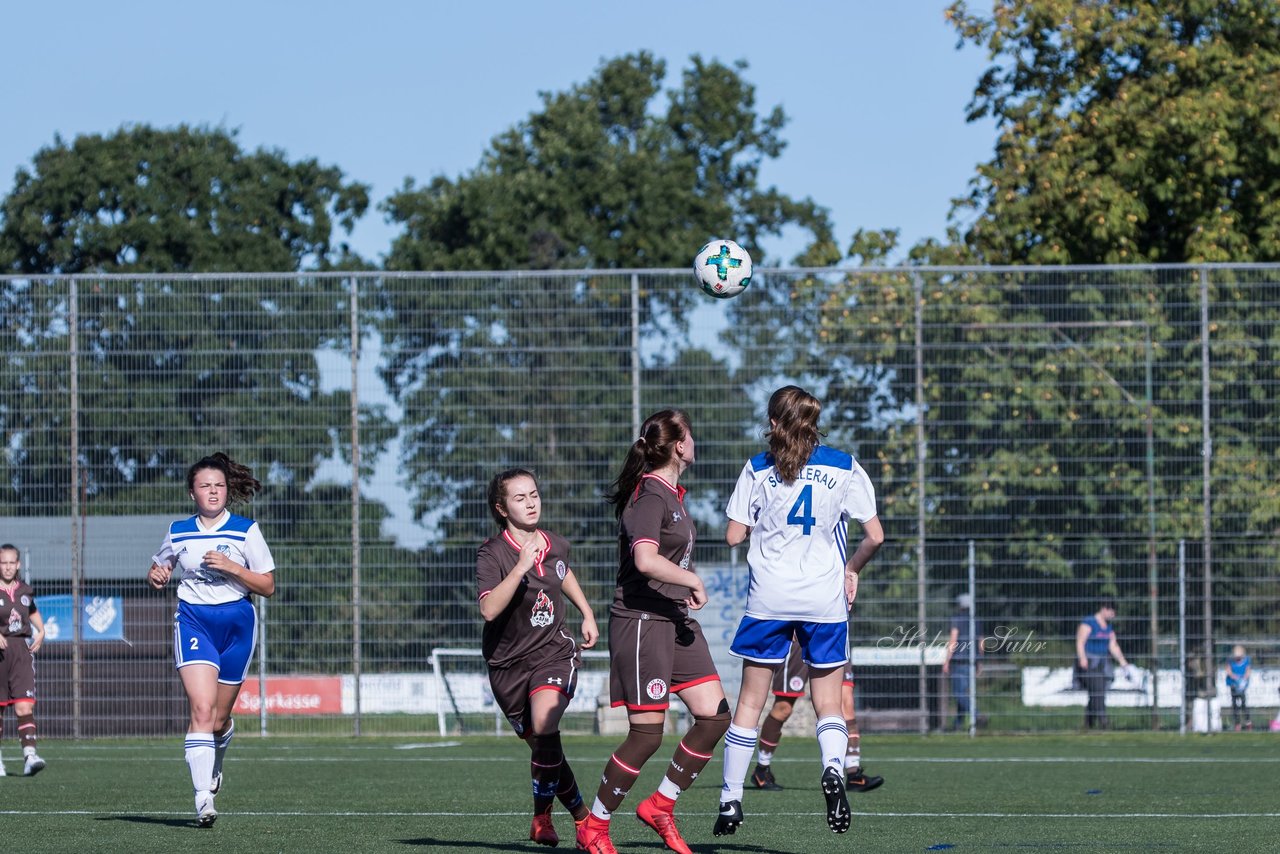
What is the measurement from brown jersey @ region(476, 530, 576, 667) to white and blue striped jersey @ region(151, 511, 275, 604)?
179 cm

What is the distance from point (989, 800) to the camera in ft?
33.5

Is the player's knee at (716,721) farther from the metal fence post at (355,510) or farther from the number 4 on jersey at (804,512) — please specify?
the metal fence post at (355,510)

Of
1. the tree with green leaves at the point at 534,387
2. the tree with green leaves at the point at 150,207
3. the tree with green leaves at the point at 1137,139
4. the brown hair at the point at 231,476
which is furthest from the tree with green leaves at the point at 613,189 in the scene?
the brown hair at the point at 231,476

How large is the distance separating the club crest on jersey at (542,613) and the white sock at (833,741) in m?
1.31

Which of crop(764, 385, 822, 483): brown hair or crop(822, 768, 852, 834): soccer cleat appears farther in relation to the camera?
crop(764, 385, 822, 483): brown hair

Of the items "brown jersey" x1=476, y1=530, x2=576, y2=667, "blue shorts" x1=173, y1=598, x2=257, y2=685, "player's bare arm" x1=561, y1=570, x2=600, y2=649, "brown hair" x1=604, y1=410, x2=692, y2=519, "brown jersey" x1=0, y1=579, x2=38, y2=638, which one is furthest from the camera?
"brown jersey" x1=0, y1=579, x2=38, y2=638

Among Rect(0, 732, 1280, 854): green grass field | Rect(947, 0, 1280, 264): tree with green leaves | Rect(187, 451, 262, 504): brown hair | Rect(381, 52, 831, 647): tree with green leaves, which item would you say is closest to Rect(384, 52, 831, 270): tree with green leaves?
Rect(947, 0, 1280, 264): tree with green leaves

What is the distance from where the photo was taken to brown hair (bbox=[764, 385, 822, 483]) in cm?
702

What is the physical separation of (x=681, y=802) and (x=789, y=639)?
325 centimetres

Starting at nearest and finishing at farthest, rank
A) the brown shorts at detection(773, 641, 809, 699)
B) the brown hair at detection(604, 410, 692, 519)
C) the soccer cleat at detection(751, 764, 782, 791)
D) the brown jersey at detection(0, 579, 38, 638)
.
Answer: the brown hair at detection(604, 410, 692, 519) < the brown shorts at detection(773, 641, 809, 699) < the soccer cleat at detection(751, 764, 782, 791) < the brown jersey at detection(0, 579, 38, 638)

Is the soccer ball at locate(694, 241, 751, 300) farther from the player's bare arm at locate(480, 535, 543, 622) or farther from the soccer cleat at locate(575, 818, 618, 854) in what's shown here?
the soccer cleat at locate(575, 818, 618, 854)

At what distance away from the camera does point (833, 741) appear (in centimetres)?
694

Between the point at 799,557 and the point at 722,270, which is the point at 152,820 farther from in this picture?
the point at 722,270

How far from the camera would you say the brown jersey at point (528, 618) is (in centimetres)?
748
